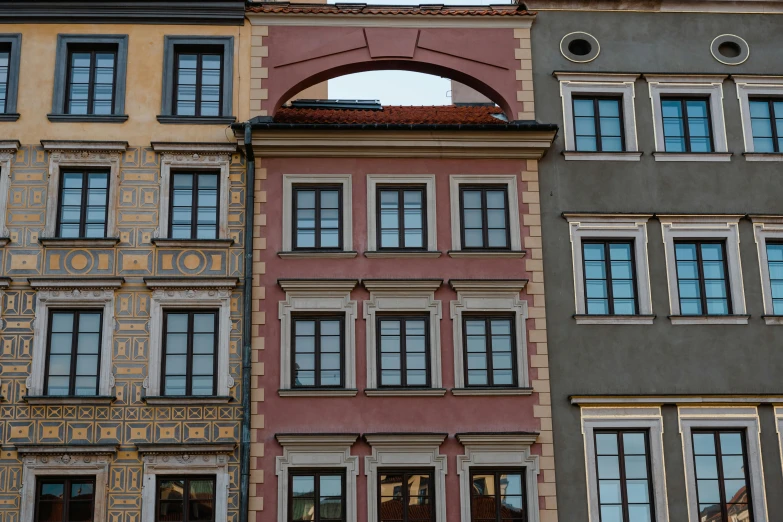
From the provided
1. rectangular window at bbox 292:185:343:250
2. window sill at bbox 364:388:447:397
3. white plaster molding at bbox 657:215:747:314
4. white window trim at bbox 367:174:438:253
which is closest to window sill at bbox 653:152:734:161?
white plaster molding at bbox 657:215:747:314

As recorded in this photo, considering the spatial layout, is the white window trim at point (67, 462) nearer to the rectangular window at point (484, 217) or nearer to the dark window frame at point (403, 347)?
the dark window frame at point (403, 347)

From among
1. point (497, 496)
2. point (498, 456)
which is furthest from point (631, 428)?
point (497, 496)

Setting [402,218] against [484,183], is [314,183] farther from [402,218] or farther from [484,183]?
[484,183]

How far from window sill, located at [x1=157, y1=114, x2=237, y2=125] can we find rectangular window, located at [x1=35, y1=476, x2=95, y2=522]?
25.6 ft

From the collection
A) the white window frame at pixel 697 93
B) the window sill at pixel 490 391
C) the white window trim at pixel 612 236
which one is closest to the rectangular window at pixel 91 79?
the window sill at pixel 490 391

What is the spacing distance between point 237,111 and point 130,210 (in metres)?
3.25

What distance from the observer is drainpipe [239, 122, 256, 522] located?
24.1 meters

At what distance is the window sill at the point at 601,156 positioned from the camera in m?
26.9

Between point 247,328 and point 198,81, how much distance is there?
5.96 meters

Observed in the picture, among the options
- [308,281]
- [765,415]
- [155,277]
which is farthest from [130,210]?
[765,415]

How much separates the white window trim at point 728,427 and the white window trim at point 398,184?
20.6 ft

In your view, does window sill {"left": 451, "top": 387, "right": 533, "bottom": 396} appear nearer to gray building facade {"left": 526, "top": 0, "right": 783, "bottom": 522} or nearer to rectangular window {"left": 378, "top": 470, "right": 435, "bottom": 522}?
gray building facade {"left": 526, "top": 0, "right": 783, "bottom": 522}

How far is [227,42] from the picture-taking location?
2759 cm

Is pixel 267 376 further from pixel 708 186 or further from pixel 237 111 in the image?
pixel 708 186
